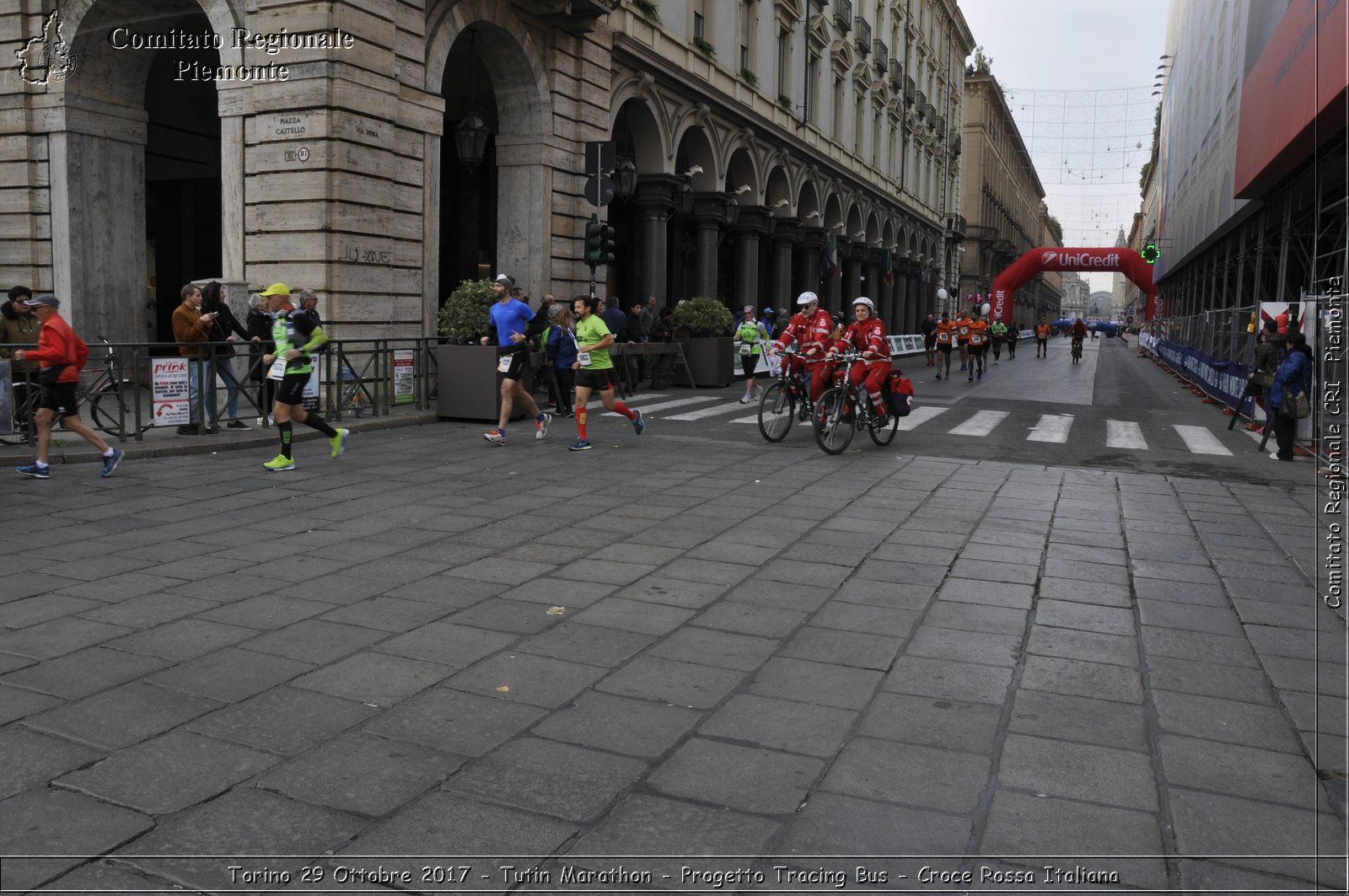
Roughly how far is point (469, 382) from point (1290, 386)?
10.0 meters

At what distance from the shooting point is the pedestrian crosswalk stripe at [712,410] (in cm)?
1628

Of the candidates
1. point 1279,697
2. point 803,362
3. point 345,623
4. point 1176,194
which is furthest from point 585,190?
point 1176,194

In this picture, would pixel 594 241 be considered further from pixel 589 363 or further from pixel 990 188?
pixel 990 188

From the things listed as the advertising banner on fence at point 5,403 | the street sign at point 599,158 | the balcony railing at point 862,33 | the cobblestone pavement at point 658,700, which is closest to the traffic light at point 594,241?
the street sign at point 599,158

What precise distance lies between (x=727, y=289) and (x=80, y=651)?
3466cm

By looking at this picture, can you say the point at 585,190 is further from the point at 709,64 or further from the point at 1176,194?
the point at 1176,194

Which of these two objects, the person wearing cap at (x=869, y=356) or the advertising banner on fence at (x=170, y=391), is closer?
the advertising banner on fence at (x=170, y=391)

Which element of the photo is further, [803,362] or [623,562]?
[803,362]

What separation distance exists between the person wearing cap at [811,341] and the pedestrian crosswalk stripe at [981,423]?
258cm

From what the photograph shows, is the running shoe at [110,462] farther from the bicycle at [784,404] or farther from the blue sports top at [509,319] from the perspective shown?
the bicycle at [784,404]

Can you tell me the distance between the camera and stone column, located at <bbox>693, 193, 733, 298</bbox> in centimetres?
2828

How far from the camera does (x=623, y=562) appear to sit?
666 centimetres

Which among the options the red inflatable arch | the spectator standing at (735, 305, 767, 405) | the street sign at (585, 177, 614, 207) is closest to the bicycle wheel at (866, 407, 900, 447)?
the spectator standing at (735, 305, 767, 405)

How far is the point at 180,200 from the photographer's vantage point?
23.7 metres
